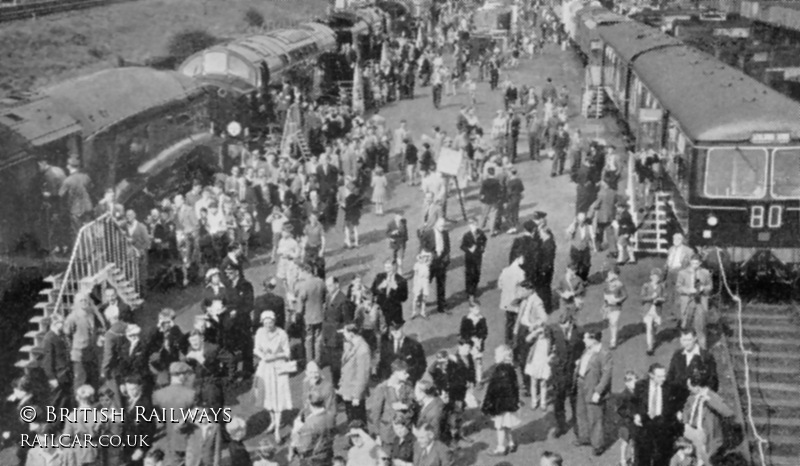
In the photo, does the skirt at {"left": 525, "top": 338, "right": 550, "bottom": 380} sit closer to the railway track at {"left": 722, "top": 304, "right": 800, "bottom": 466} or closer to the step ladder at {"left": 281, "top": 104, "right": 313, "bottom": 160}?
the railway track at {"left": 722, "top": 304, "right": 800, "bottom": 466}

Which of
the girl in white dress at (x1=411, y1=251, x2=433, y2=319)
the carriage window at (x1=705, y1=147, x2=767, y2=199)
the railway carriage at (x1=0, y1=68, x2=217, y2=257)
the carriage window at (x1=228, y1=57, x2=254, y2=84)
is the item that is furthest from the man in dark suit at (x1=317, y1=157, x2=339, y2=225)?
the carriage window at (x1=228, y1=57, x2=254, y2=84)

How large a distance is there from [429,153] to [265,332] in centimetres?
1368

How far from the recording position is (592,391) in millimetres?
11812

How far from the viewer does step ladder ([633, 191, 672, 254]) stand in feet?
64.6

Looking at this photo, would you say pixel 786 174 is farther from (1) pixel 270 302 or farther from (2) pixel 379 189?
(2) pixel 379 189

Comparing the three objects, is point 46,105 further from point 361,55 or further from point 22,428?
point 361,55

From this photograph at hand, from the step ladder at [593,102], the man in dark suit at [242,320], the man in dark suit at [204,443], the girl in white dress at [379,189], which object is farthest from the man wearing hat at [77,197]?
the step ladder at [593,102]

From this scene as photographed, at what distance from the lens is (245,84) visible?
3169cm

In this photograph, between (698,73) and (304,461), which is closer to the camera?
(304,461)

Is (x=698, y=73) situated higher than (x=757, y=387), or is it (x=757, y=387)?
(x=698, y=73)

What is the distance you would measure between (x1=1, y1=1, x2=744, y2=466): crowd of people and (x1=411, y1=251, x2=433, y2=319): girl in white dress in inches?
2.0

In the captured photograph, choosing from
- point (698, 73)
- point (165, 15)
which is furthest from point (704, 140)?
point (165, 15)

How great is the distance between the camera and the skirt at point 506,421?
39.1ft

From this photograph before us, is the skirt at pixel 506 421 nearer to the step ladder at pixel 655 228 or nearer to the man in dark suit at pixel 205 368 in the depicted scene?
the man in dark suit at pixel 205 368
